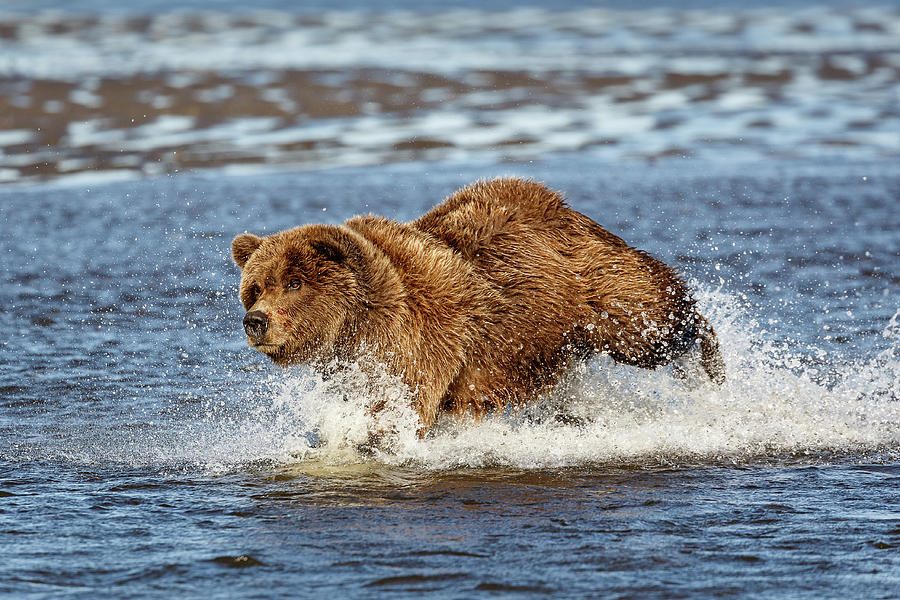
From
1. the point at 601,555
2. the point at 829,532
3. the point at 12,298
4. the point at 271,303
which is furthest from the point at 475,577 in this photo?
the point at 12,298

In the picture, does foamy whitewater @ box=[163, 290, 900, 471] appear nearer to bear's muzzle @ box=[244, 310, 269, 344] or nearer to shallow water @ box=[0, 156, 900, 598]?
shallow water @ box=[0, 156, 900, 598]

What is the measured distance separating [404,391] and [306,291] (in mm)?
717

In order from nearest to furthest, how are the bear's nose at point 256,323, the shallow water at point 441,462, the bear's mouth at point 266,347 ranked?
the shallow water at point 441,462, the bear's nose at point 256,323, the bear's mouth at point 266,347

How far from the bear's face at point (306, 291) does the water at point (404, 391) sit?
0.33 metres

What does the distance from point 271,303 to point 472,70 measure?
57.4 feet

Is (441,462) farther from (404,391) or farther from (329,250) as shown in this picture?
(329,250)

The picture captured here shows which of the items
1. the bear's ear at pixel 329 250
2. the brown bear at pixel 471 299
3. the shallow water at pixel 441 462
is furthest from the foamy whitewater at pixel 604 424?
the bear's ear at pixel 329 250

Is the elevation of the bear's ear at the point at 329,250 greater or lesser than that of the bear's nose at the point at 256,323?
greater

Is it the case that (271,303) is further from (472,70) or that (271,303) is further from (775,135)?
(472,70)

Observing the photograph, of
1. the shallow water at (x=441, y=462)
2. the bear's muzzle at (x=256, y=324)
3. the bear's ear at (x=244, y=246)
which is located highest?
the bear's ear at (x=244, y=246)

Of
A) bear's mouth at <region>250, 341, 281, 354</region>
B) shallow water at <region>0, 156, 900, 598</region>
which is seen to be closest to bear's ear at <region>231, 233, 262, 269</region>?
bear's mouth at <region>250, 341, 281, 354</region>

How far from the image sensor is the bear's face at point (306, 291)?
253 inches

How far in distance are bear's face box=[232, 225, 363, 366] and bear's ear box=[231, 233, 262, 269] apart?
18 cm

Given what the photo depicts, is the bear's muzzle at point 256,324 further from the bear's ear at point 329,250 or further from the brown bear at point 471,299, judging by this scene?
the bear's ear at point 329,250
